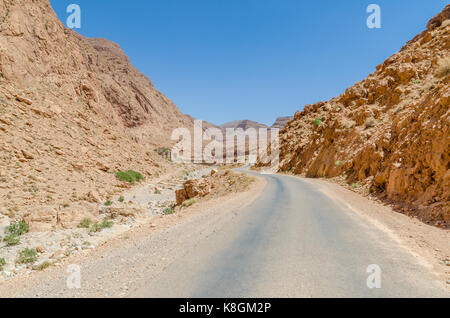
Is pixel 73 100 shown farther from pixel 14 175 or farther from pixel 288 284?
pixel 288 284

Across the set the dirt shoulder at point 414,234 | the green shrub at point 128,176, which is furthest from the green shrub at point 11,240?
the green shrub at point 128,176

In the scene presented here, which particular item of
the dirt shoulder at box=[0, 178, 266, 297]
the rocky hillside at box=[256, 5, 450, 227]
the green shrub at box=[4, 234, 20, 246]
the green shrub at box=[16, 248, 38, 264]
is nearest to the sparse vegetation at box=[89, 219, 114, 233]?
the green shrub at box=[4, 234, 20, 246]

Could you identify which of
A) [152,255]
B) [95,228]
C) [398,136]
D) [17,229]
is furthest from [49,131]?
[398,136]

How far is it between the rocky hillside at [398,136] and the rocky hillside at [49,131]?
A: 610 inches

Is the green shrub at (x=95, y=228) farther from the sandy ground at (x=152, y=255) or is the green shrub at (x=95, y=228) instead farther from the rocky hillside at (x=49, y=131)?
the sandy ground at (x=152, y=255)

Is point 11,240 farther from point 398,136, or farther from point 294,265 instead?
point 398,136

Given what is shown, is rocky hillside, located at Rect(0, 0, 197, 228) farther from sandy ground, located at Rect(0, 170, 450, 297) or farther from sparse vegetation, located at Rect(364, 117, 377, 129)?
sparse vegetation, located at Rect(364, 117, 377, 129)

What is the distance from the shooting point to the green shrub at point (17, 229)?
10.3 meters

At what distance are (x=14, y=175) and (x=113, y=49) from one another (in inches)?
5158

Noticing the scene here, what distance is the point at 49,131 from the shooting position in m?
22.0

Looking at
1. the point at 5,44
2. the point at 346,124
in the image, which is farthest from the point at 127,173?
the point at 346,124

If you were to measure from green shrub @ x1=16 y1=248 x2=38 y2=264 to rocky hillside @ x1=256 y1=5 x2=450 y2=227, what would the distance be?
1295 cm

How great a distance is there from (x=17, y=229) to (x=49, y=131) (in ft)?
48.8
